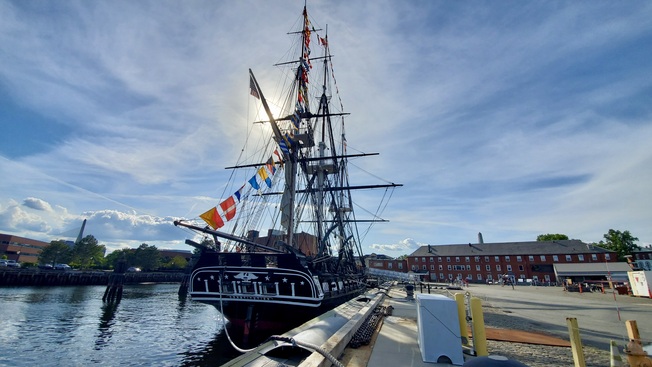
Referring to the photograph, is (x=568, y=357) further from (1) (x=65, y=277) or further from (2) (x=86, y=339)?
(1) (x=65, y=277)

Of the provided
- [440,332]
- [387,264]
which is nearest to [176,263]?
[387,264]

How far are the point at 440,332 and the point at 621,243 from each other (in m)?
90.0

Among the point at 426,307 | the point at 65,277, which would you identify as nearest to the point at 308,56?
the point at 426,307

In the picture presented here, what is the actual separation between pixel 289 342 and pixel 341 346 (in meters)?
1.40

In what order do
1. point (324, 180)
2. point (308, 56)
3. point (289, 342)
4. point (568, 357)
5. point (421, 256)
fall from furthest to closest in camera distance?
point (421, 256), point (324, 180), point (308, 56), point (568, 357), point (289, 342)

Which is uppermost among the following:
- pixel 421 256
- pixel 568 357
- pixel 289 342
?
pixel 421 256

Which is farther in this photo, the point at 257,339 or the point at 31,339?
the point at 31,339

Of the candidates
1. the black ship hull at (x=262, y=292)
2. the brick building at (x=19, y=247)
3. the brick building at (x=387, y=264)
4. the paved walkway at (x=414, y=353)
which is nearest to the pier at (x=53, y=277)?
the brick building at (x=19, y=247)

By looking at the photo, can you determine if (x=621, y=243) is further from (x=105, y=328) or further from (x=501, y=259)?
(x=105, y=328)

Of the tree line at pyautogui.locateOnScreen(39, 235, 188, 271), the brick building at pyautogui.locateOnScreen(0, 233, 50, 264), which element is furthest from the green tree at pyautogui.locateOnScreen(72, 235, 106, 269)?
the brick building at pyautogui.locateOnScreen(0, 233, 50, 264)

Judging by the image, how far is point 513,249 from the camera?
227ft

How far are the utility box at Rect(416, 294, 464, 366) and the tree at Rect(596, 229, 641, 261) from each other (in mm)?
86350

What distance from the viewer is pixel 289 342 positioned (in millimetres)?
5207

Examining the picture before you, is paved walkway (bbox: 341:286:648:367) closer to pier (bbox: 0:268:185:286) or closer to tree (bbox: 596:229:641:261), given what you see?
pier (bbox: 0:268:185:286)
